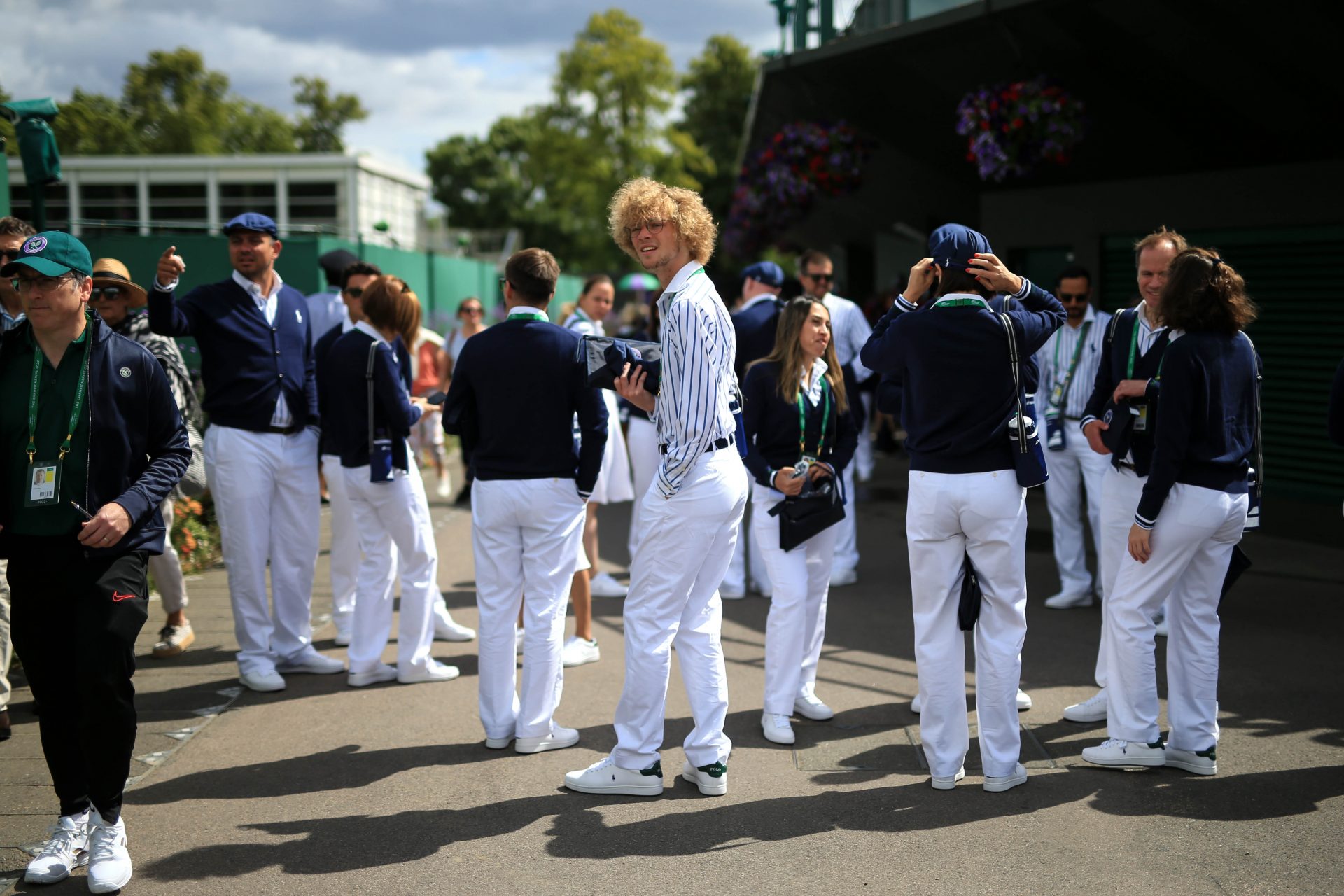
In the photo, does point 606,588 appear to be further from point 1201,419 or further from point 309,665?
point 1201,419

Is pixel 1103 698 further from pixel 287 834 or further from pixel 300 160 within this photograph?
pixel 300 160

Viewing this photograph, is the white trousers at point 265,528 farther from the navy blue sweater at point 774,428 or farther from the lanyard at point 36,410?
the navy blue sweater at point 774,428

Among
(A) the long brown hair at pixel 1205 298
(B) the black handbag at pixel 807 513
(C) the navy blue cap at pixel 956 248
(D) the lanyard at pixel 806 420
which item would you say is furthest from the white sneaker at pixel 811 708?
(A) the long brown hair at pixel 1205 298

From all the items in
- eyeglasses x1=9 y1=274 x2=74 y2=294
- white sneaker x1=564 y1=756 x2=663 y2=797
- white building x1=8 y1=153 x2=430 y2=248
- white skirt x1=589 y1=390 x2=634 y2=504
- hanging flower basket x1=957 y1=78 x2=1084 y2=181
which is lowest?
white sneaker x1=564 y1=756 x2=663 y2=797

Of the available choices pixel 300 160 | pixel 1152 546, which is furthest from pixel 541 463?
pixel 300 160

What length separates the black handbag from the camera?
17.8 ft

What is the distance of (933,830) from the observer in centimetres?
436

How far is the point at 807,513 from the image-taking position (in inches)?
214

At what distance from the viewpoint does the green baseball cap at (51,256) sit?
3.98m

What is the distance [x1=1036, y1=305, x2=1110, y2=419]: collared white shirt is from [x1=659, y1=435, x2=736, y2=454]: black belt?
3926mm

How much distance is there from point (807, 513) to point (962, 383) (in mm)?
1141

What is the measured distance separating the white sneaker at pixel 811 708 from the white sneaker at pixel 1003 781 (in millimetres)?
1079

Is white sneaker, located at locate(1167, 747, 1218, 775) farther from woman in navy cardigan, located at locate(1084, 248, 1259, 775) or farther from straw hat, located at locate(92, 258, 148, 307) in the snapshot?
straw hat, located at locate(92, 258, 148, 307)

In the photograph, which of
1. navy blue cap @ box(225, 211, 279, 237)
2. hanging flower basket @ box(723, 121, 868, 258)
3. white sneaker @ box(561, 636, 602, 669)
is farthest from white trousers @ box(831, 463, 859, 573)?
hanging flower basket @ box(723, 121, 868, 258)
